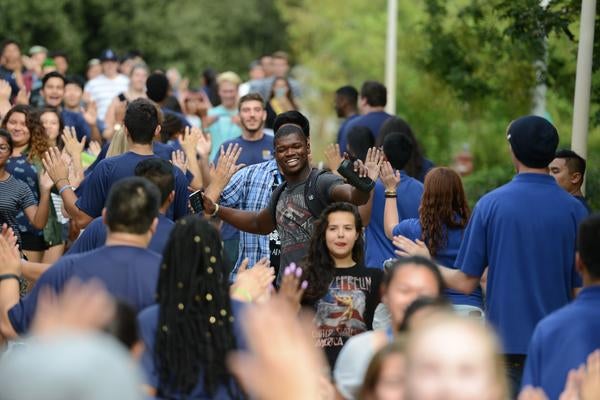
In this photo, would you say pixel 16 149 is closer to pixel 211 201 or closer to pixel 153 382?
pixel 211 201

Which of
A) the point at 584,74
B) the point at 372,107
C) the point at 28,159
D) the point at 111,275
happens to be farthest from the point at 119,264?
the point at 372,107

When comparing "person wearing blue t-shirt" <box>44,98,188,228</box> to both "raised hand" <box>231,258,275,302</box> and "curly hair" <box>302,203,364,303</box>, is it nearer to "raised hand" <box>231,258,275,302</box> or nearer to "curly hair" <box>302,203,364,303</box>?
"curly hair" <box>302,203,364,303</box>

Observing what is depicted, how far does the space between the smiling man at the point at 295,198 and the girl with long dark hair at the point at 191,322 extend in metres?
3.17

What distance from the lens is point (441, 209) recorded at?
32.8 feet

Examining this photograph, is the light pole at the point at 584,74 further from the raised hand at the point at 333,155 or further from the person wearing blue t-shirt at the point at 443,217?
the person wearing blue t-shirt at the point at 443,217

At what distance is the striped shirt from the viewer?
12148 millimetres

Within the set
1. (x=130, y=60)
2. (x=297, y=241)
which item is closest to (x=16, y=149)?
(x=297, y=241)

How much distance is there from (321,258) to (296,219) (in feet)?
3.73

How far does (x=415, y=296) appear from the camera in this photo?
6.83 m

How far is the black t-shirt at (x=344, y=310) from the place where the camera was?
346 inches

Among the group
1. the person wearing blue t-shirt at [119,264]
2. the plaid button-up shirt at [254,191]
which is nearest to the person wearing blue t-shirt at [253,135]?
the plaid button-up shirt at [254,191]

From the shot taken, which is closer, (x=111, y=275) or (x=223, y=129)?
(x=111, y=275)

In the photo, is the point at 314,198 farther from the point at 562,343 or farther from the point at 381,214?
the point at 562,343

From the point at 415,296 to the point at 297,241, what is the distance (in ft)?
11.7
